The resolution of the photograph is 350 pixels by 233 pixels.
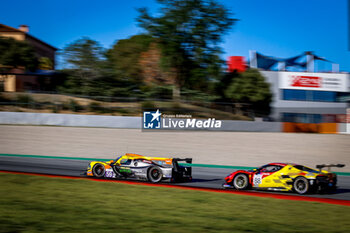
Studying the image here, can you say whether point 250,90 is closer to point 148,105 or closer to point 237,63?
point 237,63

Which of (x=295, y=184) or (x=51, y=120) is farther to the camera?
(x=51, y=120)

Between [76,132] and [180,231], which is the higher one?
[76,132]

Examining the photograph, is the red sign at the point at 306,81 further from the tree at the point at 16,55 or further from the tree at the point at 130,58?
the tree at the point at 16,55

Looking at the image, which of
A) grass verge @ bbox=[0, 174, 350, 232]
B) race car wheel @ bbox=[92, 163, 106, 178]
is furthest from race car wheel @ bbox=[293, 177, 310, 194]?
race car wheel @ bbox=[92, 163, 106, 178]

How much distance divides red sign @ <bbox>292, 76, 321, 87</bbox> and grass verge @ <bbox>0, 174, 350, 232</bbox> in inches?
1251

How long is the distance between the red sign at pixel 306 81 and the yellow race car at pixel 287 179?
29.8 metres

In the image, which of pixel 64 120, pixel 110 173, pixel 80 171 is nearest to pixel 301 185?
pixel 110 173

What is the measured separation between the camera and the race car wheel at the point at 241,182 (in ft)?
38.1

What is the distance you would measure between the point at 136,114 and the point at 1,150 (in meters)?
9.68

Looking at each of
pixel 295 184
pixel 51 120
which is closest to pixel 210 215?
pixel 295 184

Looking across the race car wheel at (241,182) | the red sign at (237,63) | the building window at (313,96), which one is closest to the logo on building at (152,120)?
the race car wheel at (241,182)

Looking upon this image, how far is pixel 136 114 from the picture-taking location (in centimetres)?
2691

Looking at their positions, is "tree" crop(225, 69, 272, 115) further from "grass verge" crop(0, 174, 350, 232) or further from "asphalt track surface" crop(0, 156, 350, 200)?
"grass verge" crop(0, 174, 350, 232)

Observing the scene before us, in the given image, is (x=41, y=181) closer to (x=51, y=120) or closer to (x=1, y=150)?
(x=1, y=150)
